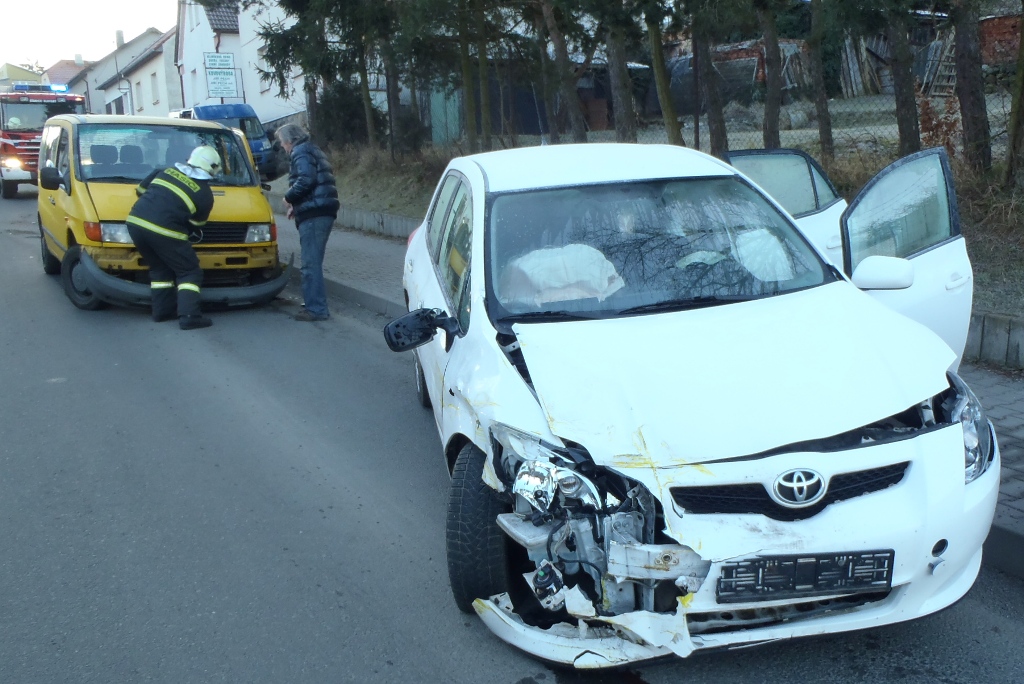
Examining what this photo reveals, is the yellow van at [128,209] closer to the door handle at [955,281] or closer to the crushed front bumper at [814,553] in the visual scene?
the door handle at [955,281]

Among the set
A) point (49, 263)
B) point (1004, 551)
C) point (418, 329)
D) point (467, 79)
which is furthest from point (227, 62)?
point (1004, 551)

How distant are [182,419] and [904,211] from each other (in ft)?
14.5

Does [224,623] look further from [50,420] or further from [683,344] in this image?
[50,420]

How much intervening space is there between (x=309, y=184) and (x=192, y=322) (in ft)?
5.38

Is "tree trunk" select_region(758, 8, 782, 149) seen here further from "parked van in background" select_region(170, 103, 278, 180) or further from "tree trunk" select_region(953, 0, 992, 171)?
"parked van in background" select_region(170, 103, 278, 180)

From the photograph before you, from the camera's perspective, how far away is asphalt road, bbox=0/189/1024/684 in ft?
Result: 10.8

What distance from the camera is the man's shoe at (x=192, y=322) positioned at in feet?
28.8

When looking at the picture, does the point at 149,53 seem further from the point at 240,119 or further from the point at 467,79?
the point at 467,79

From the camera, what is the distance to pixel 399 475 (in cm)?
518

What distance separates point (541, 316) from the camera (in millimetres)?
3895

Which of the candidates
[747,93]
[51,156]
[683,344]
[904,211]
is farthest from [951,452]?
[747,93]

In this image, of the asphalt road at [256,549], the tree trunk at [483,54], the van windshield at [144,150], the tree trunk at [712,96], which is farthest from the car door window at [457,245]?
the tree trunk at [483,54]

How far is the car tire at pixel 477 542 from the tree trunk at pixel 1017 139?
23.9 feet

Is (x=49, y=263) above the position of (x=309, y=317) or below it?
above
